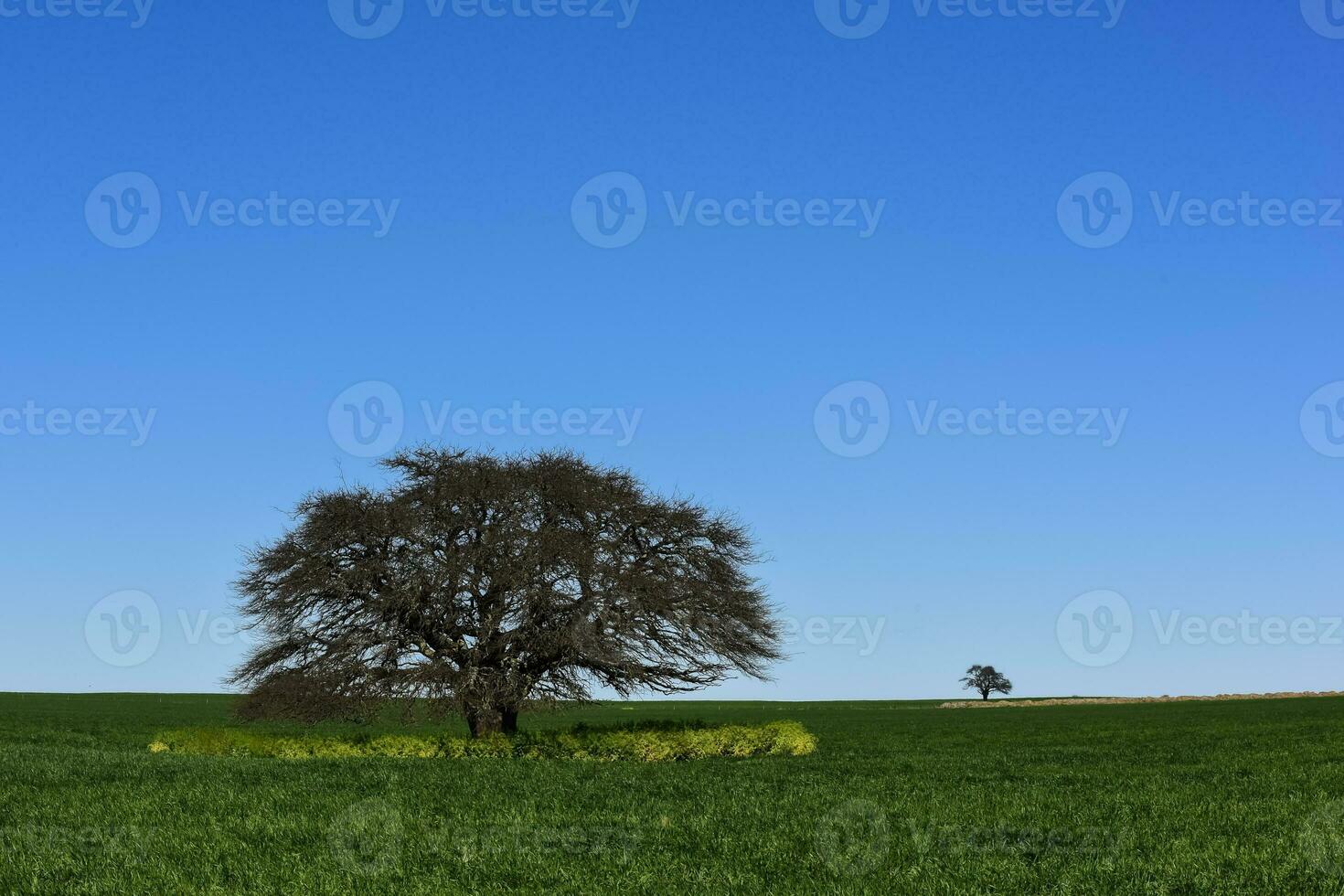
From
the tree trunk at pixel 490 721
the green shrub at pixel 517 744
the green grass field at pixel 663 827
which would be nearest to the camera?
the green grass field at pixel 663 827

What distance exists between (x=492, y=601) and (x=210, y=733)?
950 centimetres

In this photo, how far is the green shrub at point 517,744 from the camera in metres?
35.2

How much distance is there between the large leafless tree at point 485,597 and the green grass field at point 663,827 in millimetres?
7336

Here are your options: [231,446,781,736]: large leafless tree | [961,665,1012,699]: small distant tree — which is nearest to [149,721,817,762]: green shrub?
[231,446,781,736]: large leafless tree

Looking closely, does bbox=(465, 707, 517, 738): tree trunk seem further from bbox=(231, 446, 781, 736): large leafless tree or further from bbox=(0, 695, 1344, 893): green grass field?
bbox=(0, 695, 1344, 893): green grass field

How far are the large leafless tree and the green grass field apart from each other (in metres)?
7.34

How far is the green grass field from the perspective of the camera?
45.6 feet

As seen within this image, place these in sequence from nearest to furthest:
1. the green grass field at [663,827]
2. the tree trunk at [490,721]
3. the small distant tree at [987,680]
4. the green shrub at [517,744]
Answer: the green grass field at [663,827] → the green shrub at [517,744] → the tree trunk at [490,721] → the small distant tree at [987,680]

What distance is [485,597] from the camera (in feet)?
126

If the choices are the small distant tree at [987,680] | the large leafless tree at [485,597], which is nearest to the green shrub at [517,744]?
the large leafless tree at [485,597]

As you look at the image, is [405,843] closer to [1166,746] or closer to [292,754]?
[292,754]

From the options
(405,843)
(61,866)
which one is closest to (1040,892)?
(405,843)

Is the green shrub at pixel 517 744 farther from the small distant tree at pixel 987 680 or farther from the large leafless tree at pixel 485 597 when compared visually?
the small distant tree at pixel 987 680

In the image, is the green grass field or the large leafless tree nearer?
the green grass field
